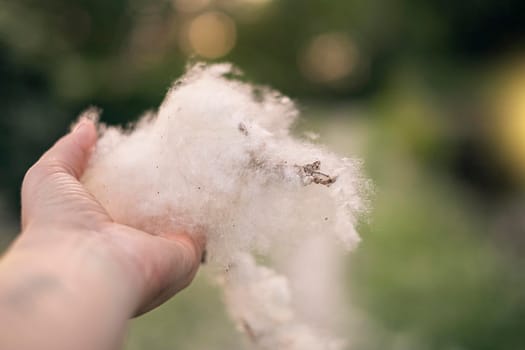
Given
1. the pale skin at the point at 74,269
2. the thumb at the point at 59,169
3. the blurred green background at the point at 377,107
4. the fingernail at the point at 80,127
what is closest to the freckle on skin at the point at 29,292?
the pale skin at the point at 74,269

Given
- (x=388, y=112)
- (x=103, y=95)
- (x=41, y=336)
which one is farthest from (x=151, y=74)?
(x=41, y=336)

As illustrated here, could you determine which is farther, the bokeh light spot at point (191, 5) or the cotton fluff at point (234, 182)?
the bokeh light spot at point (191, 5)

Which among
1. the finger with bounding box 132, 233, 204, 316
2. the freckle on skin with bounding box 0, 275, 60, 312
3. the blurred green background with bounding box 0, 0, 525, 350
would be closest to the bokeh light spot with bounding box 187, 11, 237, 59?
the blurred green background with bounding box 0, 0, 525, 350

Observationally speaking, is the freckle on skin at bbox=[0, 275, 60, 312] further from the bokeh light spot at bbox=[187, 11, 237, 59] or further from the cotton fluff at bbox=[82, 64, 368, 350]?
the bokeh light spot at bbox=[187, 11, 237, 59]

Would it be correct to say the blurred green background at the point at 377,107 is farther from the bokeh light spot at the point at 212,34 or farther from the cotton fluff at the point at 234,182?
the cotton fluff at the point at 234,182

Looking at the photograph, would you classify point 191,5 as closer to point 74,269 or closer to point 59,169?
point 59,169

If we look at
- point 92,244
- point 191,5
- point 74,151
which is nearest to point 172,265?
point 92,244

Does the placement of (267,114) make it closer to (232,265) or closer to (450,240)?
(232,265)
